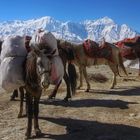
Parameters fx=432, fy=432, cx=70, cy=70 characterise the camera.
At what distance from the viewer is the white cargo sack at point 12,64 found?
29.5 feet

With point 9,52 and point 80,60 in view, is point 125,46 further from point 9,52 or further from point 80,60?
point 9,52

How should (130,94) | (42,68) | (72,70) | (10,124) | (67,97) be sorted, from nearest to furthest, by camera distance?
(42,68)
(10,124)
(72,70)
(67,97)
(130,94)

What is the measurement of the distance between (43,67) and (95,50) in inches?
279

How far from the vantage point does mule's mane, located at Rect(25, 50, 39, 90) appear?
840 cm

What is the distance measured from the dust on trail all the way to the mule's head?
1.36 metres

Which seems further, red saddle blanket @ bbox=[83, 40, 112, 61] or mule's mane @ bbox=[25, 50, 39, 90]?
red saddle blanket @ bbox=[83, 40, 112, 61]

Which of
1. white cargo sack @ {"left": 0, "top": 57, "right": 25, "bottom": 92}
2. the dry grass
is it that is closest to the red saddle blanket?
the dry grass

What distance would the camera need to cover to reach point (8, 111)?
1123cm

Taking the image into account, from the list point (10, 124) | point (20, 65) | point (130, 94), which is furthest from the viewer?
point (130, 94)

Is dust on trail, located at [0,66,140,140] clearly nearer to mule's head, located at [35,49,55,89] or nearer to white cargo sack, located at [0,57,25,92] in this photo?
white cargo sack, located at [0,57,25,92]

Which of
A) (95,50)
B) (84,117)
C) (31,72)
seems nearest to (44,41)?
(31,72)

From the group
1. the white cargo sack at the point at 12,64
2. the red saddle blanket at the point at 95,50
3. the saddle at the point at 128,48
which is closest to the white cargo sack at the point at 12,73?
the white cargo sack at the point at 12,64

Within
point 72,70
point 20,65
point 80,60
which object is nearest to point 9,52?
point 20,65

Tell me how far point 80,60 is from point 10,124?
569 cm
